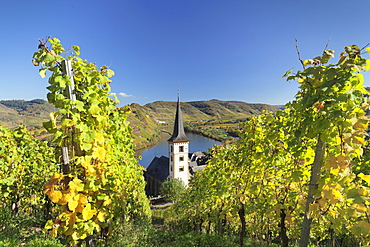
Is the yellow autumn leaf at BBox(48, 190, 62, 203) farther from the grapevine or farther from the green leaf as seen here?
the green leaf

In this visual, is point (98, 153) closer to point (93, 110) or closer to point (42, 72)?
point (93, 110)

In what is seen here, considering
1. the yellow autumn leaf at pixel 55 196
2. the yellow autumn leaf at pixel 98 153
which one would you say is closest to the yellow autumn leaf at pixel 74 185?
the yellow autumn leaf at pixel 55 196

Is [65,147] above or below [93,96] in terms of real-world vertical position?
below

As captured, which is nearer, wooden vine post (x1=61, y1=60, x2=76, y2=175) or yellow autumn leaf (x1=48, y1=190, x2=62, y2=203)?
yellow autumn leaf (x1=48, y1=190, x2=62, y2=203)

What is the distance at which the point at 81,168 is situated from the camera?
247 centimetres

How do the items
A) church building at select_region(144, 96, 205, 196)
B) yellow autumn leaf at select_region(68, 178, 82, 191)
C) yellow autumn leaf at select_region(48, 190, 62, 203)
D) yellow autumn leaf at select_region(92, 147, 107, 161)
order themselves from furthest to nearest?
church building at select_region(144, 96, 205, 196), yellow autumn leaf at select_region(92, 147, 107, 161), yellow autumn leaf at select_region(68, 178, 82, 191), yellow autumn leaf at select_region(48, 190, 62, 203)

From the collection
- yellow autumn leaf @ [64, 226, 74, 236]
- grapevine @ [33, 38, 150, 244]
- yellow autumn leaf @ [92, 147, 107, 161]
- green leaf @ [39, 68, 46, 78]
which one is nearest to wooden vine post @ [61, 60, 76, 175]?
grapevine @ [33, 38, 150, 244]

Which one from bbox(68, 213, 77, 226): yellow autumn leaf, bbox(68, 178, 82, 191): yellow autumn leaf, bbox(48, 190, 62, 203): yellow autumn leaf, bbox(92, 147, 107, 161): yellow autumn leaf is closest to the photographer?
bbox(48, 190, 62, 203): yellow autumn leaf

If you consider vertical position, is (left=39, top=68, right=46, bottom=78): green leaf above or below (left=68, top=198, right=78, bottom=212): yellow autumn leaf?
above

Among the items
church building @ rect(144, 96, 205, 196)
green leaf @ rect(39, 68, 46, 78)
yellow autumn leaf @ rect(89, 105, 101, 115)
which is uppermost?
green leaf @ rect(39, 68, 46, 78)

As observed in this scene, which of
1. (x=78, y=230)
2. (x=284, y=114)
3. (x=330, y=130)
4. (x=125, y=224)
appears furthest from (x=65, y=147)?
(x=125, y=224)

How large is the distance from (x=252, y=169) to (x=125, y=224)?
202 inches

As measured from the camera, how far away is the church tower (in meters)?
31.2

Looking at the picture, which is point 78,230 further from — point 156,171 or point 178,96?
point 156,171
